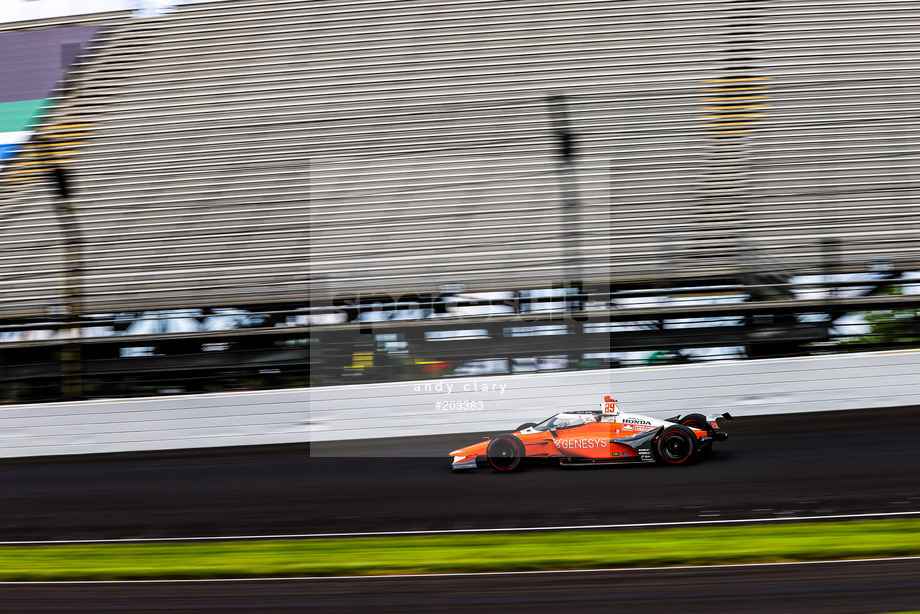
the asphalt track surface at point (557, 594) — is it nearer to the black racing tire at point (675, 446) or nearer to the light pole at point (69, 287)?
the black racing tire at point (675, 446)

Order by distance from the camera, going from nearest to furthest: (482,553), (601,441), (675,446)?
(482,553) → (675,446) → (601,441)

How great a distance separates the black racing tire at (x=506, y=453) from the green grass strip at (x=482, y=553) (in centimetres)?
119

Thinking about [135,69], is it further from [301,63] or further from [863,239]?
[863,239]

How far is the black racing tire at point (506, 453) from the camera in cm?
618

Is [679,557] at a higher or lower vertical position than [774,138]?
lower

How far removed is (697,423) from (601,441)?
2.68 feet

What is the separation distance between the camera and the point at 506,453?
6180mm

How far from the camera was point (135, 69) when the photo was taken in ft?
31.3

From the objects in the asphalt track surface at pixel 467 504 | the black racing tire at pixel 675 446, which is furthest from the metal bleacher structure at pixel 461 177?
the black racing tire at pixel 675 446

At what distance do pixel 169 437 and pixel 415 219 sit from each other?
12.0 feet

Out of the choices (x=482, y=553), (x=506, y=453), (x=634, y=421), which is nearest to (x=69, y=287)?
(x=506, y=453)

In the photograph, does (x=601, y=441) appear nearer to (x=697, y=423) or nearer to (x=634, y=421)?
(x=634, y=421)

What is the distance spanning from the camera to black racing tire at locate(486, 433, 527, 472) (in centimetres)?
618

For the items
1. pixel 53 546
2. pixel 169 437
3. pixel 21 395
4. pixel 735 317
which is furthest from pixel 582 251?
pixel 21 395
